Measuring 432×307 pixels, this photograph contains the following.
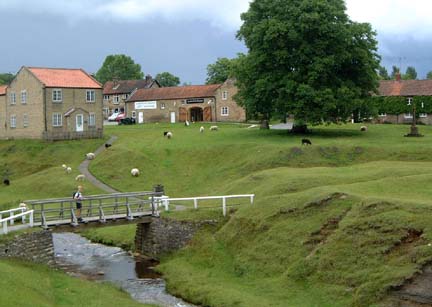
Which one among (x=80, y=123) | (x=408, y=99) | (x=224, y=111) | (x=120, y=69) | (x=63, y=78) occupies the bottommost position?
(x=80, y=123)

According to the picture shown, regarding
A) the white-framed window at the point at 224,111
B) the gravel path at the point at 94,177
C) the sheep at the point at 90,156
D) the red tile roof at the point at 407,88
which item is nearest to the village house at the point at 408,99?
the red tile roof at the point at 407,88

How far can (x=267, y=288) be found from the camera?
3036 cm

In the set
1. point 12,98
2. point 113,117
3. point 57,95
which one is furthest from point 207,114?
point 12,98

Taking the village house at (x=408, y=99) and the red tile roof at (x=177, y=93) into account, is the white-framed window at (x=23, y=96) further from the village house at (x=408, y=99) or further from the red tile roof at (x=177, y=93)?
the village house at (x=408, y=99)

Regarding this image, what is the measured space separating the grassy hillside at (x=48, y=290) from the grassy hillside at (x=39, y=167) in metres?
20.9

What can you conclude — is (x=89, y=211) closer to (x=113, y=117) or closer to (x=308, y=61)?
(x=308, y=61)

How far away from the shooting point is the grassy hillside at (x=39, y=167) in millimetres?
57906

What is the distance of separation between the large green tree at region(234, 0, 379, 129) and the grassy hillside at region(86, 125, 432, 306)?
280 inches

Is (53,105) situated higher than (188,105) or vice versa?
(188,105)

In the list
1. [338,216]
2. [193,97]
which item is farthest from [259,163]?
[193,97]

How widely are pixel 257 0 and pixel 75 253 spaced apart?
3884 cm

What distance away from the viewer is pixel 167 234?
4009 cm

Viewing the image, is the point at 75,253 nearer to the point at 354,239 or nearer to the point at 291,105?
the point at 354,239

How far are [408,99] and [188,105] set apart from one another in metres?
35.0
